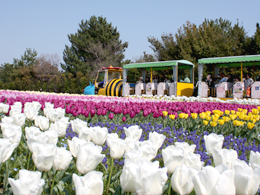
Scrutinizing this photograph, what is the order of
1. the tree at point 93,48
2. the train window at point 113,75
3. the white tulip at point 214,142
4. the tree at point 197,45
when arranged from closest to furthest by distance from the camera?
the white tulip at point 214,142 → the train window at point 113,75 → the tree at point 197,45 → the tree at point 93,48

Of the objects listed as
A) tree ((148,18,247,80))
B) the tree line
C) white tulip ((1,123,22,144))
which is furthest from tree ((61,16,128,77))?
white tulip ((1,123,22,144))

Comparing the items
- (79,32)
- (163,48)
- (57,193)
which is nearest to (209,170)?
(57,193)

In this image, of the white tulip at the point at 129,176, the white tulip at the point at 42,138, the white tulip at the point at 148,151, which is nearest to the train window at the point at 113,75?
the white tulip at the point at 42,138

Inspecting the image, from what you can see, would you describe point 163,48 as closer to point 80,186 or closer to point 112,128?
point 112,128

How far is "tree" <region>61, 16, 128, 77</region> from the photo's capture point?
41.2 metres

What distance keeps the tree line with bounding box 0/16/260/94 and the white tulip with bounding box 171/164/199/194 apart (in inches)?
910

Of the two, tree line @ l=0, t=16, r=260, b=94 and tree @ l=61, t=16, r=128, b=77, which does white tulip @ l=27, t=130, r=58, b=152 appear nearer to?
tree line @ l=0, t=16, r=260, b=94

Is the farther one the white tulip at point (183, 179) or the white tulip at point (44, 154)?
the white tulip at point (44, 154)

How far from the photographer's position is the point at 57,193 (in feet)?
6.01

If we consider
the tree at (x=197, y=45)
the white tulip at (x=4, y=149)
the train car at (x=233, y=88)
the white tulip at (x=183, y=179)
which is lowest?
the white tulip at (x=183, y=179)

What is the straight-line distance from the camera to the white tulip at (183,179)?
128 centimetres

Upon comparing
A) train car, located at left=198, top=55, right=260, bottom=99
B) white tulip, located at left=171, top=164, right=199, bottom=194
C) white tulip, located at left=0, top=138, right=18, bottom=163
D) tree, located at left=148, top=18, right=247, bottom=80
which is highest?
tree, located at left=148, top=18, right=247, bottom=80

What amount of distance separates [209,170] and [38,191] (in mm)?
718

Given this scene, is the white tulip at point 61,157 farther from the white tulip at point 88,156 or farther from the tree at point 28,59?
the tree at point 28,59
